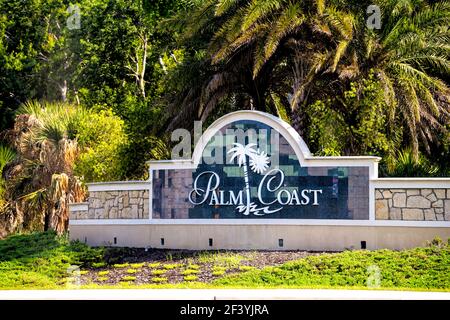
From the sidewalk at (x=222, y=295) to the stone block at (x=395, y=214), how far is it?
4.46 metres

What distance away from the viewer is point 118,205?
29766 mm

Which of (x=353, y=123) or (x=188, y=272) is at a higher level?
(x=353, y=123)

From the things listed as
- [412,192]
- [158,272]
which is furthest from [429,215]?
[158,272]

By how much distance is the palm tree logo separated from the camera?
27625 millimetres

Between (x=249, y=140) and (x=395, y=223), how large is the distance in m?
4.79

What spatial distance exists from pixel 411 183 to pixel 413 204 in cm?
56

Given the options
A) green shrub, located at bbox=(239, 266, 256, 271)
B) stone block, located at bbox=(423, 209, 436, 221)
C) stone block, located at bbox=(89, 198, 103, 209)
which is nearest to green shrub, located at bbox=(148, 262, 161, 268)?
green shrub, located at bbox=(239, 266, 256, 271)

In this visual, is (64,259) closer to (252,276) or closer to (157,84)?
(252,276)

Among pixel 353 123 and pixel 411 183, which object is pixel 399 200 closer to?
pixel 411 183

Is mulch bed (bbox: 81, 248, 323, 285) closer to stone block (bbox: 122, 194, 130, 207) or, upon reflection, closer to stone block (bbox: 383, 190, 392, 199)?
stone block (bbox: 122, 194, 130, 207)

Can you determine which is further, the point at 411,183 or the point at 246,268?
the point at 411,183

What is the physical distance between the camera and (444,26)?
31328 mm

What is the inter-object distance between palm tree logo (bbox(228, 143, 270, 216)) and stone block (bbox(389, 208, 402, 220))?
373 centimetres

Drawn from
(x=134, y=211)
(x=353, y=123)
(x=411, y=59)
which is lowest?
(x=134, y=211)
